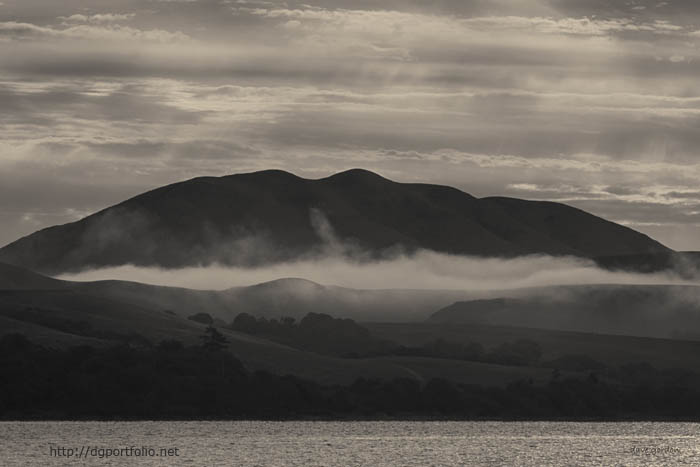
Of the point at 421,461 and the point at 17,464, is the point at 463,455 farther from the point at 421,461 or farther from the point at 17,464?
the point at 17,464

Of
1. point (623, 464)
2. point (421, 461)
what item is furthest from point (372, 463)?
point (623, 464)

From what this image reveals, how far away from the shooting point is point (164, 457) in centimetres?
18288

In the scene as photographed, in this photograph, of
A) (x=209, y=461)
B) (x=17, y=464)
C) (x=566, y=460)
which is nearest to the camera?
(x=17, y=464)

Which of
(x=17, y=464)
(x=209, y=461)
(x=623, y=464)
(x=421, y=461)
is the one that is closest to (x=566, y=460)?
(x=623, y=464)

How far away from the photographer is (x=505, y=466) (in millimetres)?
180125

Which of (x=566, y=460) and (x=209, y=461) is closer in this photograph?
(x=209, y=461)

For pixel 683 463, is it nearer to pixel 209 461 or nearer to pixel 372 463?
pixel 372 463

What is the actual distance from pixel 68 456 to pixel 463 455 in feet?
194

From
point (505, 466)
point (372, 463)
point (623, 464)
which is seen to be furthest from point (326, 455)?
point (623, 464)

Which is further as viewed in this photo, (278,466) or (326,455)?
(326,455)

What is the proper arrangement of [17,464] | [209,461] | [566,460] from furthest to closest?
[566,460]
[209,461]
[17,464]

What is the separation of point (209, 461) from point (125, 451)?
19885 millimetres

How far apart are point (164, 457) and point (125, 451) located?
1197 centimetres

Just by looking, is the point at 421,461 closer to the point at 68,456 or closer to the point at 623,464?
the point at 623,464
